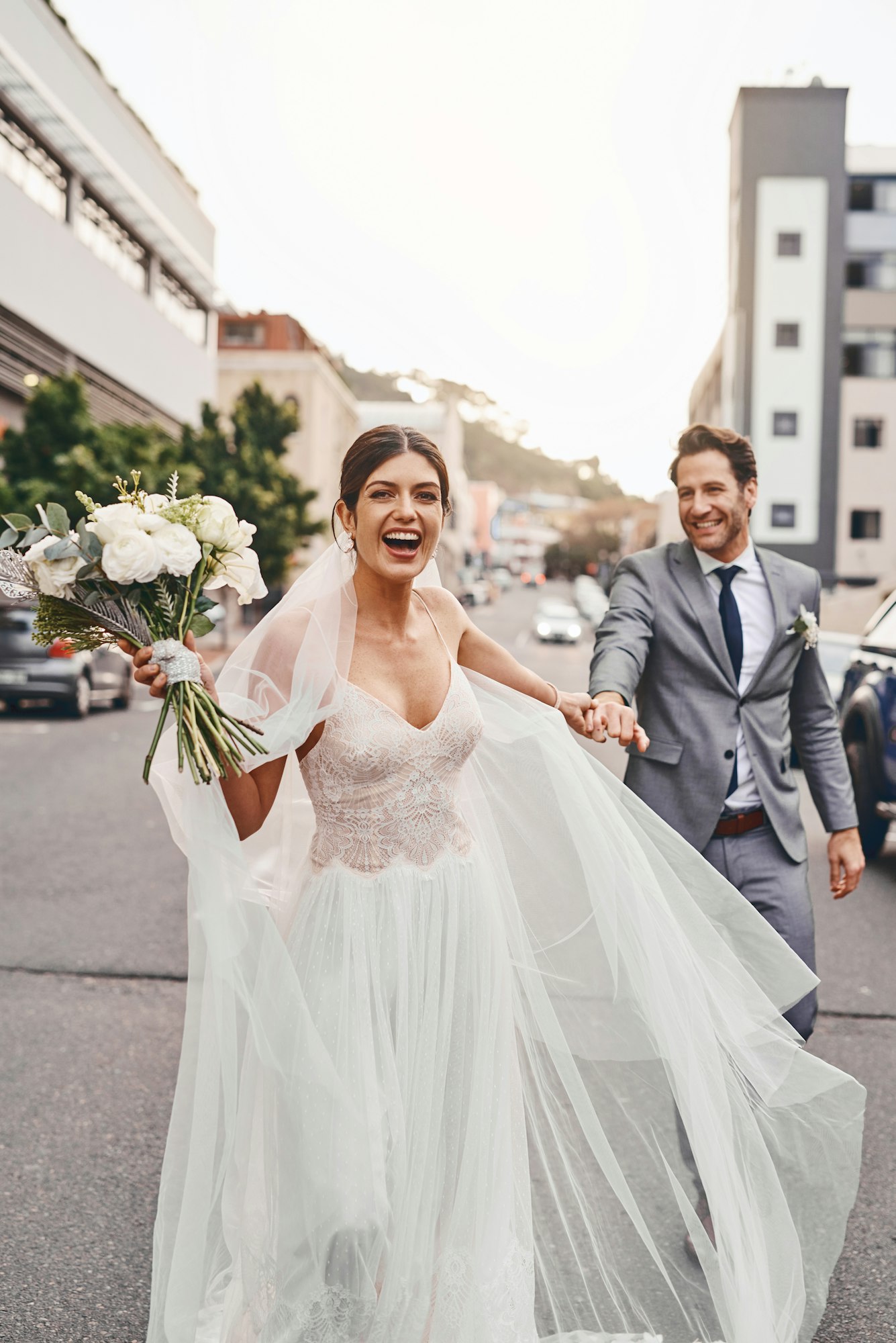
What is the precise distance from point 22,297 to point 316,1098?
86.4ft

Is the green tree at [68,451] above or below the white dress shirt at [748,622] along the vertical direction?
above

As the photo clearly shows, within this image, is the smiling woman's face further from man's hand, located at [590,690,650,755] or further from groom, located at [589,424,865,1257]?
groom, located at [589,424,865,1257]

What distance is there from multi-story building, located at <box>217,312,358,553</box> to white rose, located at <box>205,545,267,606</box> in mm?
47187

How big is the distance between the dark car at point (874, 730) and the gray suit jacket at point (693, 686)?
4892 mm

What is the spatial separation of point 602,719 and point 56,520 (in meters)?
1.58

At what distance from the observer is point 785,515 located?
47469 mm

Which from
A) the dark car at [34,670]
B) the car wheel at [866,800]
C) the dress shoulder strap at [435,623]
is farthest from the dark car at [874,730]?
the dark car at [34,670]

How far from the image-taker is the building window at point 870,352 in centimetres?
5012

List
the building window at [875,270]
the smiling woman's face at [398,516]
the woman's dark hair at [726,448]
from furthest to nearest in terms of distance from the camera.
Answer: the building window at [875,270] < the woman's dark hair at [726,448] < the smiling woman's face at [398,516]

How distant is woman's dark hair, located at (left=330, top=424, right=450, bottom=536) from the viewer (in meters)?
2.88

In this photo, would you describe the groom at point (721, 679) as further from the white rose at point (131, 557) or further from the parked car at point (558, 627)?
the parked car at point (558, 627)

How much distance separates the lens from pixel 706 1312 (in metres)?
3.00

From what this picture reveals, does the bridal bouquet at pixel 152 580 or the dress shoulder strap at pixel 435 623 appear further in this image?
the dress shoulder strap at pixel 435 623

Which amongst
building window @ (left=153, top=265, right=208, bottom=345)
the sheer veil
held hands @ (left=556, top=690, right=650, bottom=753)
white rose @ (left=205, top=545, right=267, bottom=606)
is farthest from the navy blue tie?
building window @ (left=153, top=265, right=208, bottom=345)
